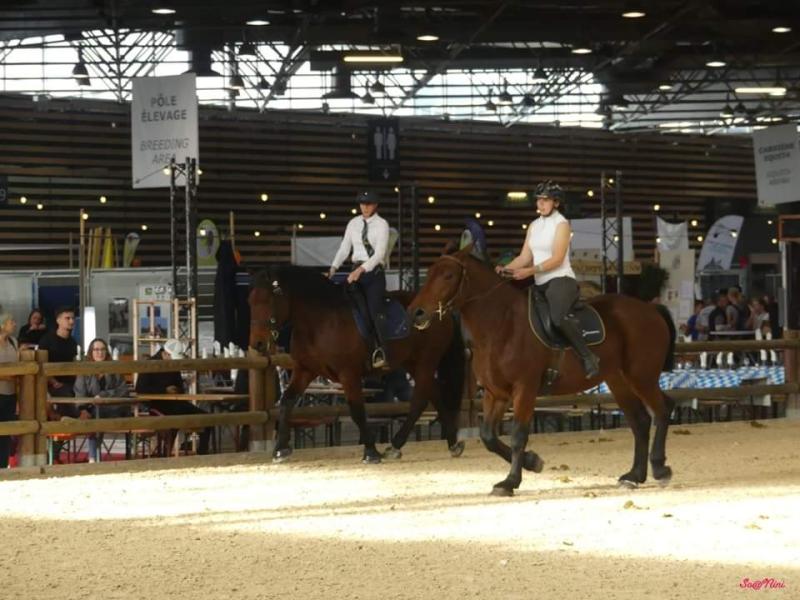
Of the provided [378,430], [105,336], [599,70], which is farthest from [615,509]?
[599,70]

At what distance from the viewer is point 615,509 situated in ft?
29.6

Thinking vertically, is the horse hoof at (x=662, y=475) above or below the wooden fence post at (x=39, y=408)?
below

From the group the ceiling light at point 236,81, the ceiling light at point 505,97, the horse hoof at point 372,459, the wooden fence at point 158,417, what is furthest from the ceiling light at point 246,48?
the horse hoof at point 372,459

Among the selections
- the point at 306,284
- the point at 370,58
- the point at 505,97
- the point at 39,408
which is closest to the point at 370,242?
the point at 306,284

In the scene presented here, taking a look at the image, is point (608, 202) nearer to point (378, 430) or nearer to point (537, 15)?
point (537, 15)

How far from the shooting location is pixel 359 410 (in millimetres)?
12305

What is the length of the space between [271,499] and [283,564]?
2675 mm

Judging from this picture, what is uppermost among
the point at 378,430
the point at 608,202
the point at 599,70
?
the point at 599,70

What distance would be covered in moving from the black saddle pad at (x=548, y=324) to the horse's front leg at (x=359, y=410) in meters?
2.57

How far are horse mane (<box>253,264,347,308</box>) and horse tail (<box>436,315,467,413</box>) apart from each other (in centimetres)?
112

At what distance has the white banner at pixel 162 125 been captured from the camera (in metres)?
17.5

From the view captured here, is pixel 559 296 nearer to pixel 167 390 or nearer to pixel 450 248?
pixel 450 248

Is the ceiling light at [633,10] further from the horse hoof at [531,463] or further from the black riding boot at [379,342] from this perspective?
the horse hoof at [531,463]

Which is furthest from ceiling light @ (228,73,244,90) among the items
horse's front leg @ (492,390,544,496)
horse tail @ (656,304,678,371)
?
horse's front leg @ (492,390,544,496)
